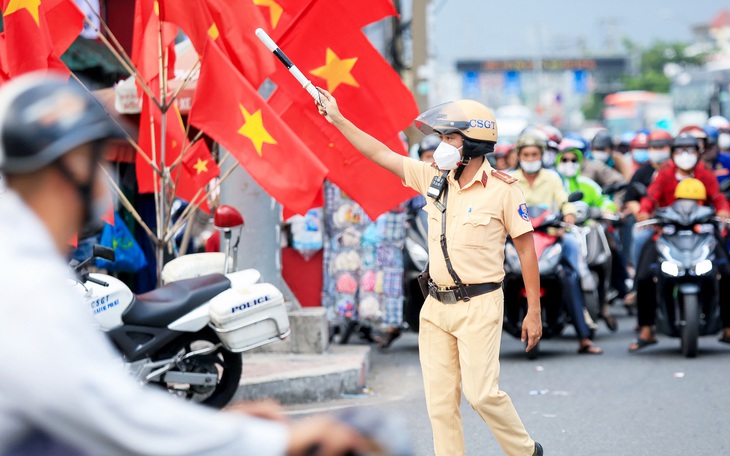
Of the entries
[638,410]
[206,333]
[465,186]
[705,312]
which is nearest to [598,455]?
[638,410]

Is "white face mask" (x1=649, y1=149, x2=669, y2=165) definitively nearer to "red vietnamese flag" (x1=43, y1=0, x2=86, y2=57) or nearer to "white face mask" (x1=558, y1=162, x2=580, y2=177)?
"white face mask" (x1=558, y1=162, x2=580, y2=177)

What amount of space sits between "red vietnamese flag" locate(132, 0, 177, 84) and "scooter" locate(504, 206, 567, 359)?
11.1 ft

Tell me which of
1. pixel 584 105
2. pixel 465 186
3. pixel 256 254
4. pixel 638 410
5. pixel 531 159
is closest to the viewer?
pixel 465 186

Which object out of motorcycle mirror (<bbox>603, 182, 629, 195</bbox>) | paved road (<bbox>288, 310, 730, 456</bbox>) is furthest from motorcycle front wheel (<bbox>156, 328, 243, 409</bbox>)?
motorcycle mirror (<bbox>603, 182, 629, 195</bbox>)

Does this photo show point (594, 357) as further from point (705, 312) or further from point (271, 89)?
point (271, 89)

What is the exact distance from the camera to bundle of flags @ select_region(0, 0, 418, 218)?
727 centimetres

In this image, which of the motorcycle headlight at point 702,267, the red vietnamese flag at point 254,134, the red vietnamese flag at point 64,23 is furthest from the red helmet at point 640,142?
the red vietnamese flag at point 64,23

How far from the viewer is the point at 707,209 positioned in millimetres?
9719

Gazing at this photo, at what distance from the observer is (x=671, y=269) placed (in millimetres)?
9602

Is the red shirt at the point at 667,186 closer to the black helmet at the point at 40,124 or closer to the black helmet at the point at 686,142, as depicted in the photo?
the black helmet at the point at 686,142

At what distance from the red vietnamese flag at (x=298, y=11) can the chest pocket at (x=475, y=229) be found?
316cm

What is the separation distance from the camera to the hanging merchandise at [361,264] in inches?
417

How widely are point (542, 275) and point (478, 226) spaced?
15.9 feet

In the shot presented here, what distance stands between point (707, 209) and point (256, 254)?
382 cm
